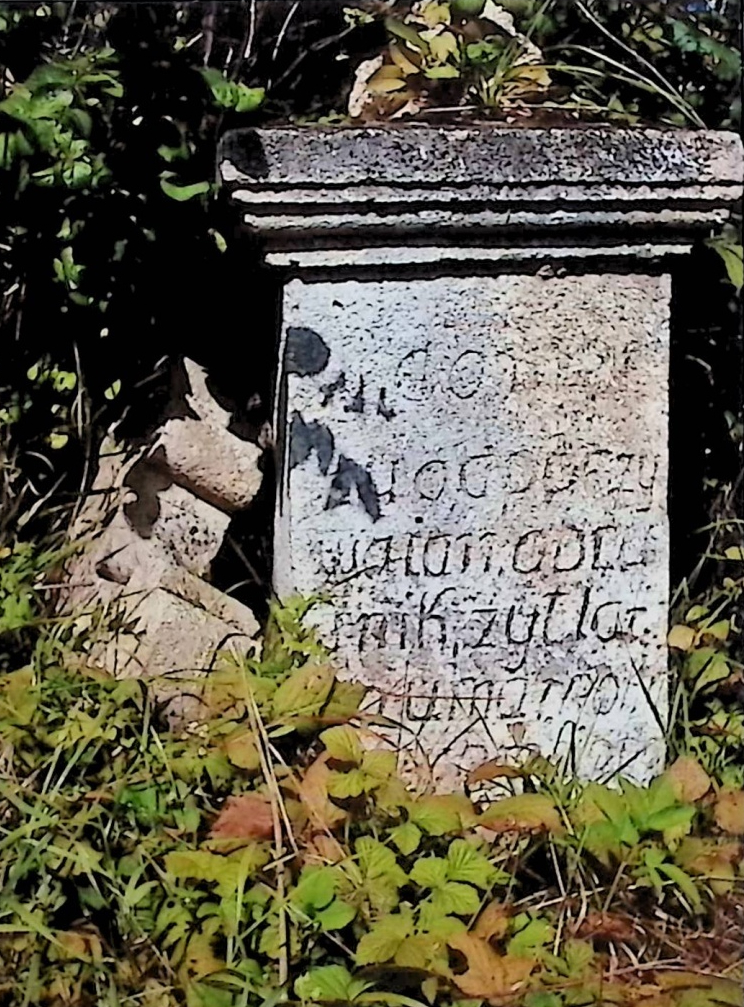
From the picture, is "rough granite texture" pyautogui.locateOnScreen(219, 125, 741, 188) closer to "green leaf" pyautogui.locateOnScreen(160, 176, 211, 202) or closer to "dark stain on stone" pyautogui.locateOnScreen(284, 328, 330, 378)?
"dark stain on stone" pyautogui.locateOnScreen(284, 328, 330, 378)

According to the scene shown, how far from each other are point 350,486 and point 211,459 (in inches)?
20.4

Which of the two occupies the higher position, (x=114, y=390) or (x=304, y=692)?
(x=114, y=390)

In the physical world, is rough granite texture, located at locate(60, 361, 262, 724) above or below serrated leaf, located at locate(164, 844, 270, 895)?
above

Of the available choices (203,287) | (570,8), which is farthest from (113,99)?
(570,8)

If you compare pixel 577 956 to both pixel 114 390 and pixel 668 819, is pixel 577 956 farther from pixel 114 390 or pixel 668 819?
pixel 114 390

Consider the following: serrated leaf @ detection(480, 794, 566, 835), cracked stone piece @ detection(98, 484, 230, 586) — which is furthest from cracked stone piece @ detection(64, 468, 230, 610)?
serrated leaf @ detection(480, 794, 566, 835)

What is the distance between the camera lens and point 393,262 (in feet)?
7.42

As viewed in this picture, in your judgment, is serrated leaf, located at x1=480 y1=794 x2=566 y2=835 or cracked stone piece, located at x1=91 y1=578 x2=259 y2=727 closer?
serrated leaf, located at x1=480 y1=794 x2=566 y2=835

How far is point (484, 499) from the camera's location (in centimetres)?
235

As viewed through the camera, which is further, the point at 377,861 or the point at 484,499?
the point at 484,499

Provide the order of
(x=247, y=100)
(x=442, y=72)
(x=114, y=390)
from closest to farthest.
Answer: (x=442, y=72), (x=247, y=100), (x=114, y=390)

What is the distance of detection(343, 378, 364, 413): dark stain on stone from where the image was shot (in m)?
2.29

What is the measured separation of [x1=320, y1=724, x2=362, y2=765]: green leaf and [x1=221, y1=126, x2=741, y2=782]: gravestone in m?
0.27

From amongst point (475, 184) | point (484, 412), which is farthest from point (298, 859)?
point (475, 184)
